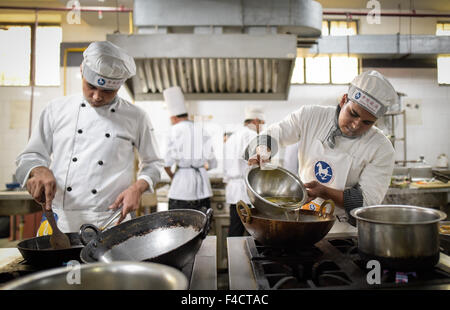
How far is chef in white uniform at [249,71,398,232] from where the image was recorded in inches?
53.4

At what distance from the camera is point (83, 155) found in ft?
4.89

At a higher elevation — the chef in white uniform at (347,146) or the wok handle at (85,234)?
the chef in white uniform at (347,146)

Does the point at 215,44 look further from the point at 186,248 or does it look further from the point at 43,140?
the point at 186,248

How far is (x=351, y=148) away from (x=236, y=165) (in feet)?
6.27

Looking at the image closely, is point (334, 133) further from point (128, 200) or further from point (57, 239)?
point (57, 239)

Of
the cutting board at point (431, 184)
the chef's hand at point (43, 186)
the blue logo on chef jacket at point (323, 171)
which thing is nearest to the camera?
the chef's hand at point (43, 186)

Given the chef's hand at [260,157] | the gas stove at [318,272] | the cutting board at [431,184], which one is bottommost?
the cutting board at [431,184]

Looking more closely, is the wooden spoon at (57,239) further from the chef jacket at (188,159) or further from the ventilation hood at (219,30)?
the chef jacket at (188,159)

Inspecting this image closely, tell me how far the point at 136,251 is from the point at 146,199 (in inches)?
100.0

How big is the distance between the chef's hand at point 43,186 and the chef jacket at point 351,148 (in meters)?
1.11

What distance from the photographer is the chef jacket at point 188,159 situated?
10.4 ft

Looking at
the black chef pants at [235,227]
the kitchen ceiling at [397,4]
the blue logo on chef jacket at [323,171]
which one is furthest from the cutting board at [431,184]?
the blue logo on chef jacket at [323,171]

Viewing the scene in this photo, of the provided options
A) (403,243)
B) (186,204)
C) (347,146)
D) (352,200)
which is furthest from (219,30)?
(403,243)
